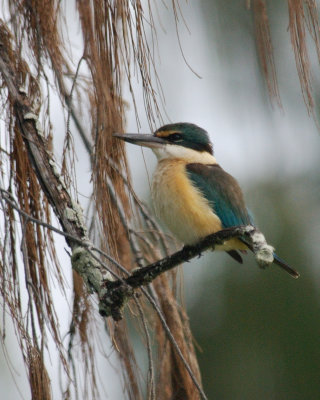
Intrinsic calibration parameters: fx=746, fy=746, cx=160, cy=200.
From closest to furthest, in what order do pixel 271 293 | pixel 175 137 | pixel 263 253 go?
pixel 263 253
pixel 175 137
pixel 271 293

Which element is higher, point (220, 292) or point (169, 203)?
point (169, 203)

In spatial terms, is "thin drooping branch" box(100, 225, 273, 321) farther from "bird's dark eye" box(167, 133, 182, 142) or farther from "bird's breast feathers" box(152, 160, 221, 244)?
"bird's dark eye" box(167, 133, 182, 142)

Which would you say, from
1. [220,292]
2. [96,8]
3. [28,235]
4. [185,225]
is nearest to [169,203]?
[185,225]

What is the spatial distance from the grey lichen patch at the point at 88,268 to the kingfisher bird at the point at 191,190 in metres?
0.88

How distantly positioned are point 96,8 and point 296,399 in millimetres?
6107

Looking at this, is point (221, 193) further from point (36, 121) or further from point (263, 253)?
point (263, 253)

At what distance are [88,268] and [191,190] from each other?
3.97 feet

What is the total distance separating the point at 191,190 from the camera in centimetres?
338

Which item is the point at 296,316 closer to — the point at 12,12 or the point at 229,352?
the point at 229,352

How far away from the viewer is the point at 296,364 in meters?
7.32

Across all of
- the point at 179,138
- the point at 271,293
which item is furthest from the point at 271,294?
the point at 179,138

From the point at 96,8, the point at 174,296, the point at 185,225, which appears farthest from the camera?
the point at 185,225

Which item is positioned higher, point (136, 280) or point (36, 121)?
point (36, 121)

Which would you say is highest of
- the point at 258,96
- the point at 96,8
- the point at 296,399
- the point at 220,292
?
the point at 258,96
